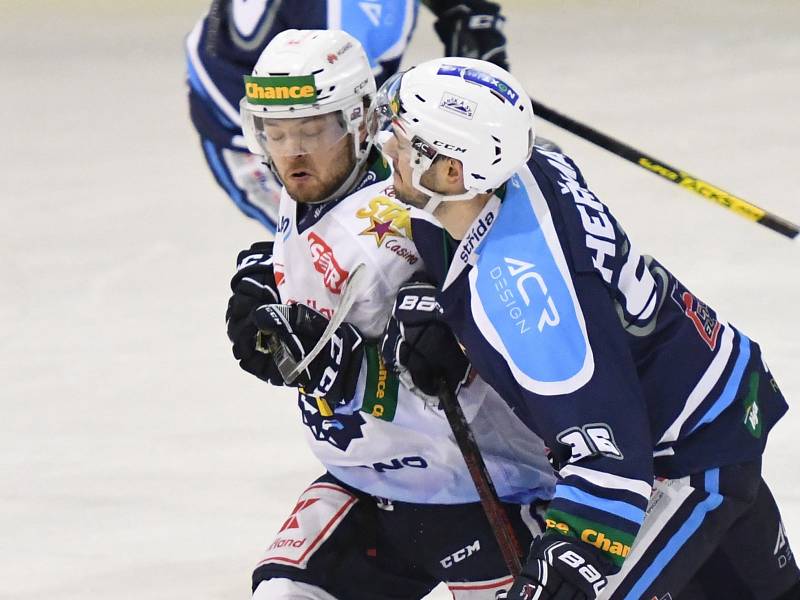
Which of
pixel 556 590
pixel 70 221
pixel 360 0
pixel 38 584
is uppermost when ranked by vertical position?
pixel 360 0

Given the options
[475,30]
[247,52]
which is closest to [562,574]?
[247,52]

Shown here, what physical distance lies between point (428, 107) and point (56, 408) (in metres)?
2.14

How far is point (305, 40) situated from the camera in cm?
243

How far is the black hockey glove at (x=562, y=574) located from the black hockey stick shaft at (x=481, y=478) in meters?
0.31

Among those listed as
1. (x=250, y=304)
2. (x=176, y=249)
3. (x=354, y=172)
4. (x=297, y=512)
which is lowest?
(x=176, y=249)

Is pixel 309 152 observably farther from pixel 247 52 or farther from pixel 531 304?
pixel 247 52

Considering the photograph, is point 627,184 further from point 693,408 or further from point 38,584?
point 693,408

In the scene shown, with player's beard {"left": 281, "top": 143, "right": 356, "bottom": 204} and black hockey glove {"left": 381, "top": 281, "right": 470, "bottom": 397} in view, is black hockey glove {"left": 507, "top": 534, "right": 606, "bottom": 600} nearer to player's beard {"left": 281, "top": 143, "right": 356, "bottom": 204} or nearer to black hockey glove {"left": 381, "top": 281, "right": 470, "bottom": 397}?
black hockey glove {"left": 381, "top": 281, "right": 470, "bottom": 397}

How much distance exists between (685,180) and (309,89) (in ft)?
3.25

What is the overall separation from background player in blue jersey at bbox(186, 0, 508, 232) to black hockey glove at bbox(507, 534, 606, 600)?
1102 mm

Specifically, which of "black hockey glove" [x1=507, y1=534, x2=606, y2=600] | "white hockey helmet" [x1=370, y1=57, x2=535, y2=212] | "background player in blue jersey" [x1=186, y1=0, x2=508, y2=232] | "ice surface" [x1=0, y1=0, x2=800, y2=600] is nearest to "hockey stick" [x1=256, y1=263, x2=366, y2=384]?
"white hockey helmet" [x1=370, y1=57, x2=535, y2=212]

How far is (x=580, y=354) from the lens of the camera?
204 centimetres

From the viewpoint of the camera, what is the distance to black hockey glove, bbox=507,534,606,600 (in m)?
2.05

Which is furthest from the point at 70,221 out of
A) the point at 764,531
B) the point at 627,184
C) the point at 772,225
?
the point at 764,531
